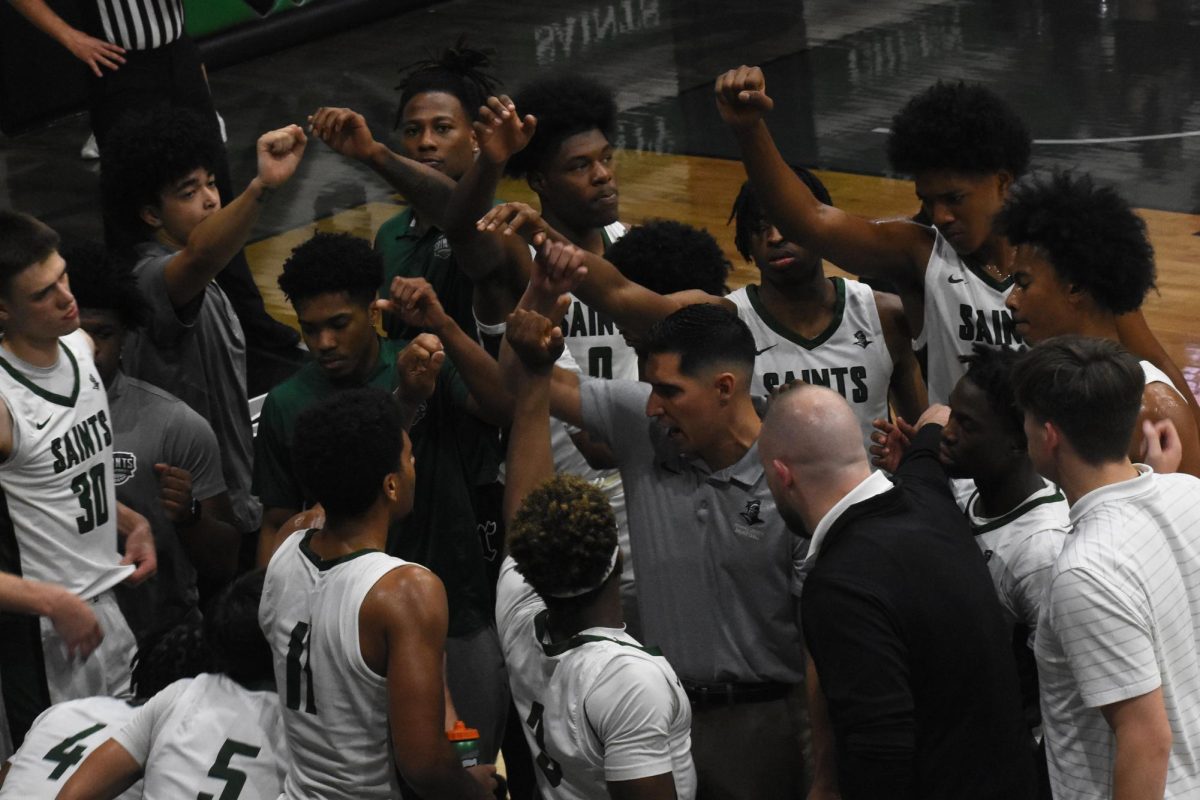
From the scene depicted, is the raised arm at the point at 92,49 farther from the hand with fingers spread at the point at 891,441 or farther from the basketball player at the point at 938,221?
the hand with fingers spread at the point at 891,441

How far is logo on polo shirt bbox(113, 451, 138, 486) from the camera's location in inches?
175

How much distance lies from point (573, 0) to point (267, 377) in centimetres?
864

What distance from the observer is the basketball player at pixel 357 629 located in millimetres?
3184

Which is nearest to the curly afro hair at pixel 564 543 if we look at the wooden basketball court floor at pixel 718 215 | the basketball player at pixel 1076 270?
the basketball player at pixel 1076 270

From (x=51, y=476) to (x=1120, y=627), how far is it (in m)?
2.54

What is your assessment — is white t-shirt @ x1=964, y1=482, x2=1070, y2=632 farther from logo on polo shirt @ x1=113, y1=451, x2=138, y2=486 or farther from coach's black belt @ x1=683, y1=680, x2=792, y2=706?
logo on polo shirt @ x1=113, y1=451, x2=138, y2=486

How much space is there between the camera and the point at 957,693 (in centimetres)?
300

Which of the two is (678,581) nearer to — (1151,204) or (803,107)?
(1151,204)

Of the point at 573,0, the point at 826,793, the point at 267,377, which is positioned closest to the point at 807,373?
the point at 826,793

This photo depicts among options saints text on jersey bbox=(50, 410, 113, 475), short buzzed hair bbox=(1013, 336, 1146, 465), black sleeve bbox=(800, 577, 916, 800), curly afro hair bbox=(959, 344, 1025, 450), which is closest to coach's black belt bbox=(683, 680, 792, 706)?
black sleeve bbox=(800, 577, 916, 800)

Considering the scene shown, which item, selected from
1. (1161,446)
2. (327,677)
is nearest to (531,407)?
(327,677)

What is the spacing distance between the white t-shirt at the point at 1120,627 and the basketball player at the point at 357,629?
1.18 meters

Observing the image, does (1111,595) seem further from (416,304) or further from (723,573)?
(416,304)

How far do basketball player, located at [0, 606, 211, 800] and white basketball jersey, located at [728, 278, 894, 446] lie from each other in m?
1.68
